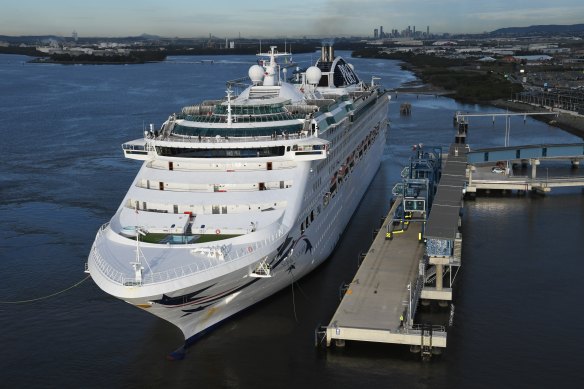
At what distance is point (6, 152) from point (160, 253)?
3460 cm

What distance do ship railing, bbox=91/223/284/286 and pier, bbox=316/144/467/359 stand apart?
3006 millimetres

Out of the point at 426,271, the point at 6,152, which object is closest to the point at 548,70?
the point at 6,152

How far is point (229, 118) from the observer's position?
22594mm

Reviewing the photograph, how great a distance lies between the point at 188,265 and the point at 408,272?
8.25 m

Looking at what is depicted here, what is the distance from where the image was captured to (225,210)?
20.1 metres

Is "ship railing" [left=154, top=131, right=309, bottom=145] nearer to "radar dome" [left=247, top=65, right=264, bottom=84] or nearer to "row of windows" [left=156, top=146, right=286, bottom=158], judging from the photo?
"row of windows" [left=156, top=146, right=286, bottom=158]

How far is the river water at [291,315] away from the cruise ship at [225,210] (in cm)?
116

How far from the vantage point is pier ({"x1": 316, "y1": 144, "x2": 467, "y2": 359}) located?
1847 cm

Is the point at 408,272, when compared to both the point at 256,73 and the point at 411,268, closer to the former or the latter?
the point at 411,268

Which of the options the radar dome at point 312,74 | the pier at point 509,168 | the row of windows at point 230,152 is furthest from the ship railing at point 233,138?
the pier at point 509,168

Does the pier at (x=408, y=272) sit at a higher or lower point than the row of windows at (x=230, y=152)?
lower

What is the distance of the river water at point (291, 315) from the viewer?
59.0 feet

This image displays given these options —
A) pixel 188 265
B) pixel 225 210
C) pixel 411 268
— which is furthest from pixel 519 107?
pixel 188 265

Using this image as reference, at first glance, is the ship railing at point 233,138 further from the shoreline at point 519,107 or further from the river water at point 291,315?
the shoreline at point 519,107
